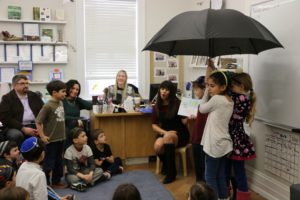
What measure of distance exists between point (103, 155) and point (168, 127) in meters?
0.82

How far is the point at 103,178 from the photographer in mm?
3623

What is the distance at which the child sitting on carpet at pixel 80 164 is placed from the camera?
3.40m

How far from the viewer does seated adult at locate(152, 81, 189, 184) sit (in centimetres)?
369

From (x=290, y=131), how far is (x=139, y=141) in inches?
77.4

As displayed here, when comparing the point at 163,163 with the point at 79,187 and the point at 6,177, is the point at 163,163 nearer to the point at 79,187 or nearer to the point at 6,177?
the point at 79,187

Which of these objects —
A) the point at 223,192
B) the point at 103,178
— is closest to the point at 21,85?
the point at 103,178

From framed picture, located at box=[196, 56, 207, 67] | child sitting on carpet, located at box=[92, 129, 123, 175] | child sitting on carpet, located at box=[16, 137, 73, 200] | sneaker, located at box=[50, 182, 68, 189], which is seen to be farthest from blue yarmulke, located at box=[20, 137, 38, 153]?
framed picture, located at box=[196, 56, 207, 67]

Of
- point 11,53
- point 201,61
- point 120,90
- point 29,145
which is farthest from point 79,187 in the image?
point 201,61

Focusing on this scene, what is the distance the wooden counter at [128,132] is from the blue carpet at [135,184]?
1.22ft

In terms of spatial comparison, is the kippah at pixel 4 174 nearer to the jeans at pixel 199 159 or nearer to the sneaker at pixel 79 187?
the sneaker at pixel 79 187

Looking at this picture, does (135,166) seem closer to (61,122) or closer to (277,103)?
(61,122)

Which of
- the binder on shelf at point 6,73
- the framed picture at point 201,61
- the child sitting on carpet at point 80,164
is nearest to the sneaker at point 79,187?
A: the child sitting on carpet at point 80,164

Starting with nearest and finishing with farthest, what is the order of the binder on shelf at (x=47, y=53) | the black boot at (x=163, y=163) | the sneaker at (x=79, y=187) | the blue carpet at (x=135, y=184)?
the blue carpet at (x=135, y=184), the sneaker at (x=79, y=187), the black boot at (x=163, y=163), the binder on shelf at (x=47, y=53)

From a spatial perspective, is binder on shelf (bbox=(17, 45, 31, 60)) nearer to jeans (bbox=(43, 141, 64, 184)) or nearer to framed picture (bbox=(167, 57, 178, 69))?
jeans (bbox=(43, 141, 64, 184))
